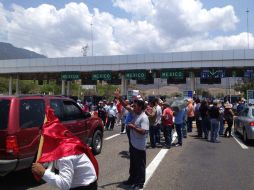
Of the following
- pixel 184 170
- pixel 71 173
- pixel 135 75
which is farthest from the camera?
pixel 135 75

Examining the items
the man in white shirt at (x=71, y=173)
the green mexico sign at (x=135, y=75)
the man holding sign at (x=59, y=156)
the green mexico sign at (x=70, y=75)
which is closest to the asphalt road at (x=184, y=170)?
the man in white shirt at (x=71, y=173)

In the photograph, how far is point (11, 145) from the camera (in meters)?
7.22

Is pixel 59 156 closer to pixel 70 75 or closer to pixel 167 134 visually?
pixel 167 134

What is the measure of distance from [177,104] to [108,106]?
7.45 metres

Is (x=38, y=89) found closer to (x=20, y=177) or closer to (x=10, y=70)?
(x=10, y=70)

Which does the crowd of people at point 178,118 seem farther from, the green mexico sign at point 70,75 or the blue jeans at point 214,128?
the green mexico sign at point 70,75

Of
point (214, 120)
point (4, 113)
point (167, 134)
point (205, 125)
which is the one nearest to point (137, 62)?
point (205, 125)

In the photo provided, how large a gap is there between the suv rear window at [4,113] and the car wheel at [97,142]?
426 centimetres

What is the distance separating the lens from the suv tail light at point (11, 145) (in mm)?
7199

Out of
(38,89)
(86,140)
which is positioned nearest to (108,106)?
(86,140)

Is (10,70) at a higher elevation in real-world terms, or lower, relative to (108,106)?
higher

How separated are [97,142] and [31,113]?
4196 mm

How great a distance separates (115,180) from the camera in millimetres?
8352

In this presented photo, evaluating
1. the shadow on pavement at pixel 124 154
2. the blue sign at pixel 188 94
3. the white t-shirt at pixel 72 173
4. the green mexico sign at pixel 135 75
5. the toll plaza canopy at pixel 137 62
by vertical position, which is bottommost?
the shadow on pavement at pixel 124 154
